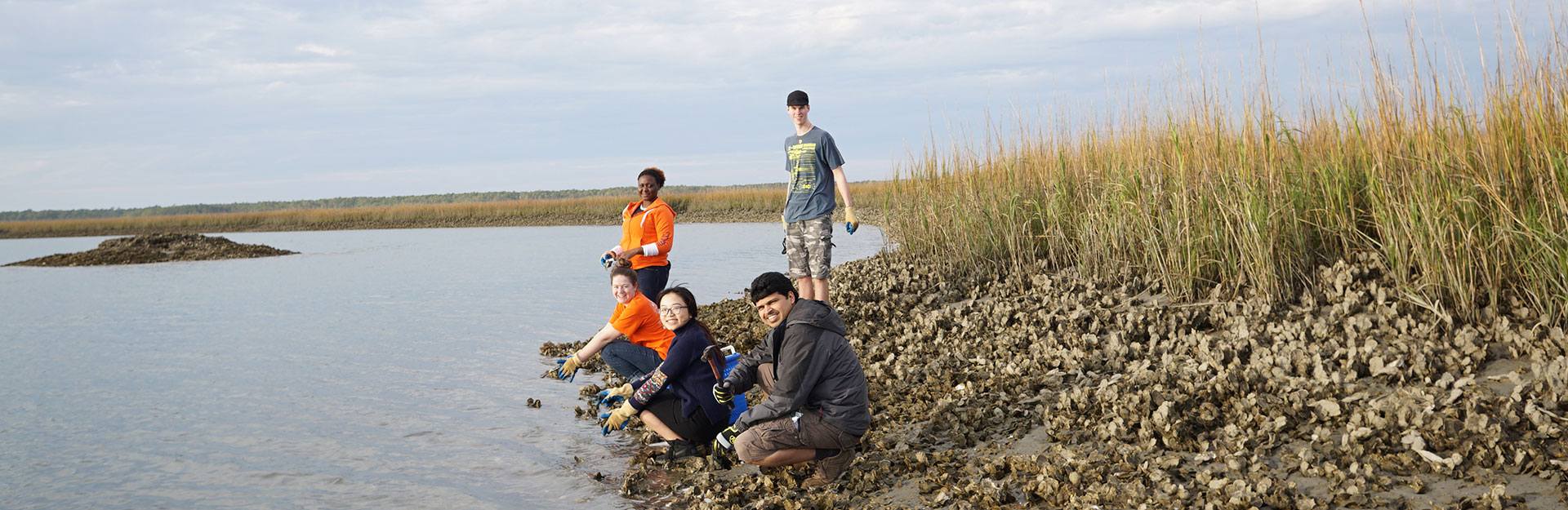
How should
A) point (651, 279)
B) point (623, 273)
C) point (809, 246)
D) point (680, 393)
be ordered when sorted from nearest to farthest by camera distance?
1. point (680, 393)
2. point (623, 273)
3. point (651, 279)
4. point (809, 246)

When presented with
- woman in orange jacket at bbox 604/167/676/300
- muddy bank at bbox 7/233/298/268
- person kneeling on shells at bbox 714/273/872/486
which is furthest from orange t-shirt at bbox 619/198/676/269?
muddy bank at bbox 7/233/298/268

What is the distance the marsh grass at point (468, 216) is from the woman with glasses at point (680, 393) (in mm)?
36418

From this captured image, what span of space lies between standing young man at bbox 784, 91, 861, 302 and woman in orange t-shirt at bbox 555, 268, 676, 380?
93.0 inches

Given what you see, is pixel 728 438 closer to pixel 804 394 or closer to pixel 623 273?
pixel 804 394

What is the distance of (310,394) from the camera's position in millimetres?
8477

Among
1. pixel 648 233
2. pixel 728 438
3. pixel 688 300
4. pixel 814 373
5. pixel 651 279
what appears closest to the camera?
pixel 814 373

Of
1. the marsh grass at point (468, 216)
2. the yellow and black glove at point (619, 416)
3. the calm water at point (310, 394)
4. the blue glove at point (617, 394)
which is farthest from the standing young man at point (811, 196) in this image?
the marsh grass at point (468, 216)

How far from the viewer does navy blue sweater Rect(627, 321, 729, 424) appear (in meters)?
5.37

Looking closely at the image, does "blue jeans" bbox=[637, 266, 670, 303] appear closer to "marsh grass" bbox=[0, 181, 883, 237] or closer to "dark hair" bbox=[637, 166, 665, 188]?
"dark hair" bbox=[637, 166, 665, 188]

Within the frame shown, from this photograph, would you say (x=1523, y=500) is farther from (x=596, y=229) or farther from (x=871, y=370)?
(x=596, y=229)

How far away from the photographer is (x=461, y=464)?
19.4 feet

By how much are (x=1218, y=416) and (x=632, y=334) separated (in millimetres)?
3732

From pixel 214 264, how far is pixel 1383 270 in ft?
98.8

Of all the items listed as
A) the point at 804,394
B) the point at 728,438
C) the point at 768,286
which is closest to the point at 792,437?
the point at 804,394
